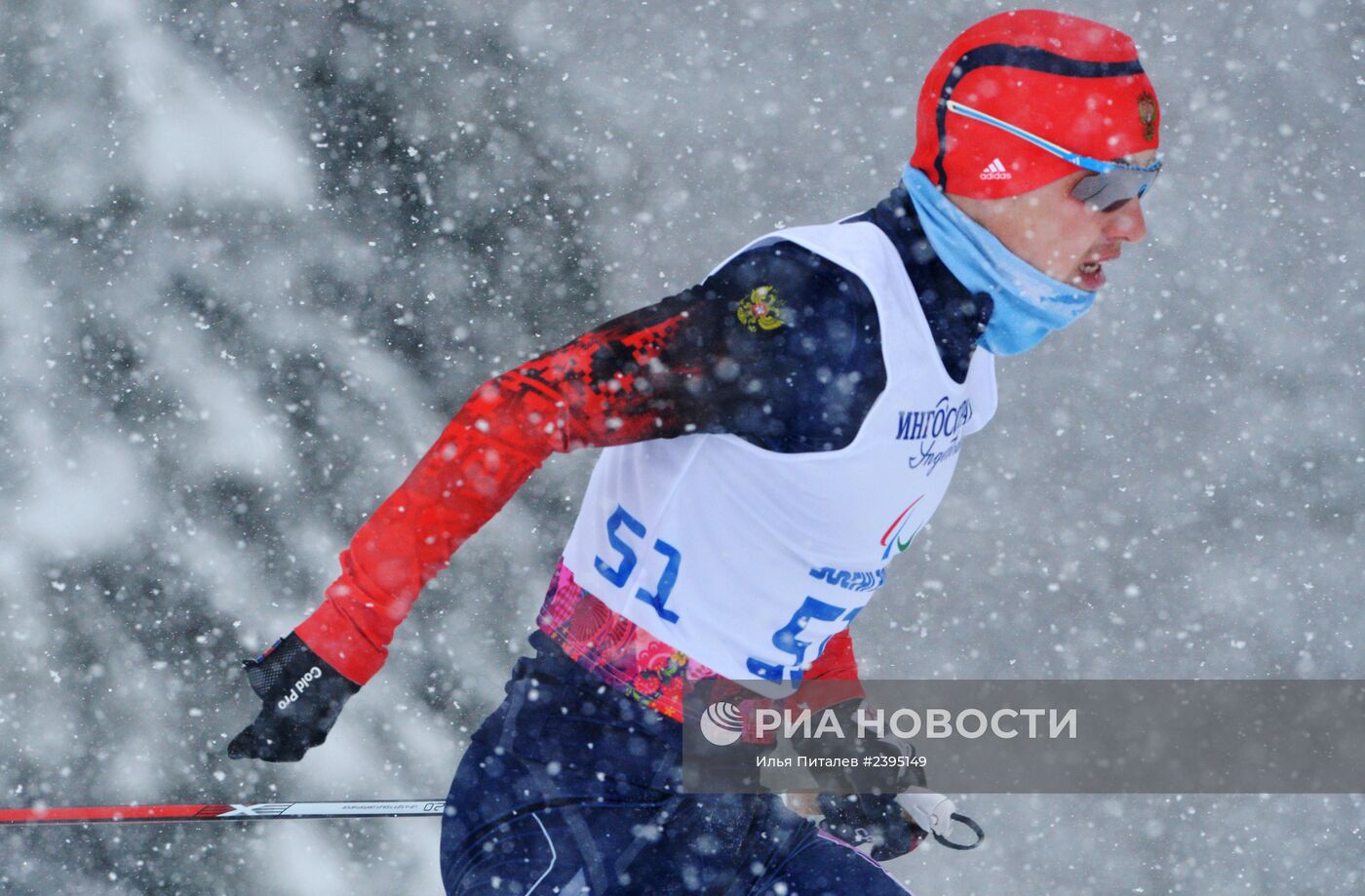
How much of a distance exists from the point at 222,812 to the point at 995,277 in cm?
232

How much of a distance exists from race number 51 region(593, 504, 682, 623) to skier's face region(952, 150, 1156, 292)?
811 mm

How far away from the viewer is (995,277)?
7.39 feet

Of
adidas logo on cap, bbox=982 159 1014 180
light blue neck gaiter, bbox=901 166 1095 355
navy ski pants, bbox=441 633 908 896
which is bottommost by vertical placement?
navy ski pants, bbox=441 633 908 896

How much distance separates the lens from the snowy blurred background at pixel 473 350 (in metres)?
5.43

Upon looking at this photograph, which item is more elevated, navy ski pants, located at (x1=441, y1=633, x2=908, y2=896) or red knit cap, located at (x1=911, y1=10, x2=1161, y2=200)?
red knit cap, located at (x1=911, y1=10, x2=1161, y2=200)

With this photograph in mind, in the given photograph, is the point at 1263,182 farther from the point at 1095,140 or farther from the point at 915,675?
the point at 1095,140

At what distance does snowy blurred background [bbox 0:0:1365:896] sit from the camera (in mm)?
5430

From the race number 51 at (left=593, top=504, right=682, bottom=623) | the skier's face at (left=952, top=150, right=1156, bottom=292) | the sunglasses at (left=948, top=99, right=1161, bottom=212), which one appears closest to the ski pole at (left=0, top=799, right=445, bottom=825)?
the race number 51 at (left=593, top=504, right=682, bottom=623)

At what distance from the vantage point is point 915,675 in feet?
19.6
